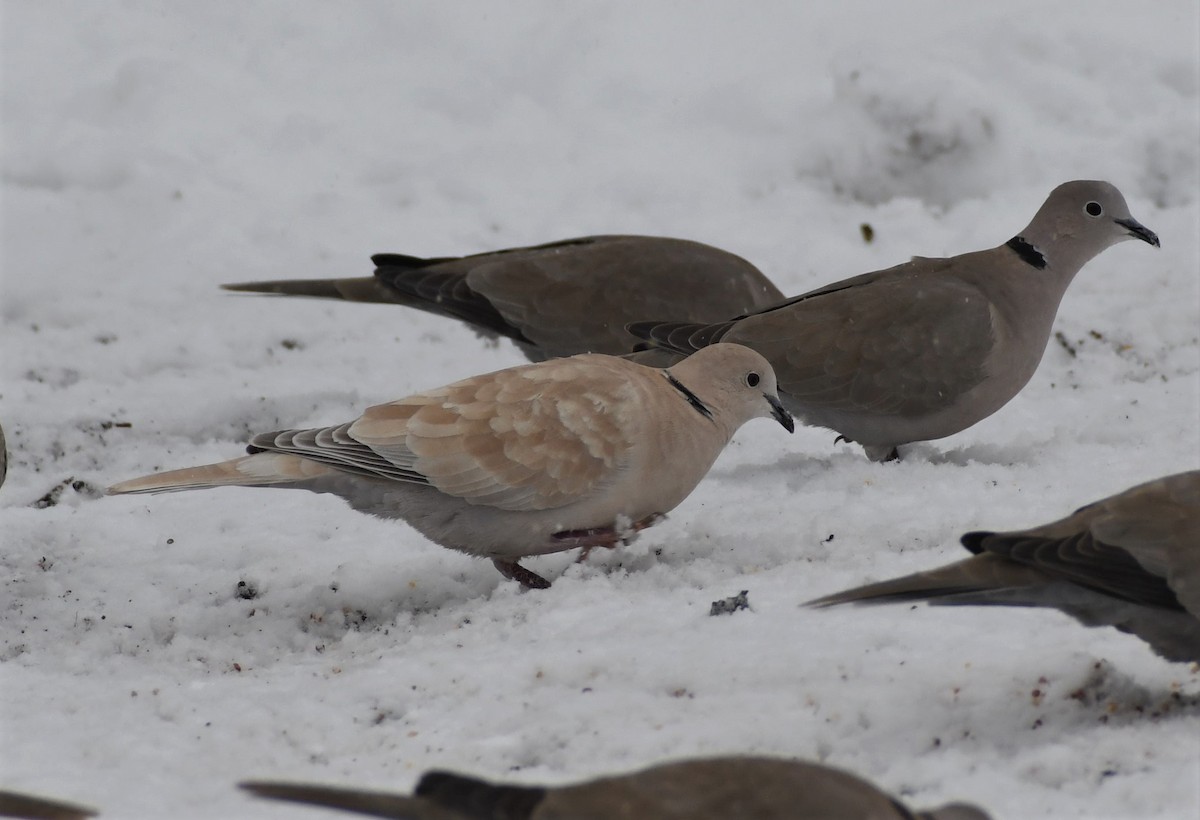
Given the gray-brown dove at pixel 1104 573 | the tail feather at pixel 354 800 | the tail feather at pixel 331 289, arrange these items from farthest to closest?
the tail feather at pixel 331 289
the gray-brown dove at pixel 1104 573
the tail feather at pixel 354 800

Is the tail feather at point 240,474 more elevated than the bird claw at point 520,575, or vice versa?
the tail feather at point 240,474

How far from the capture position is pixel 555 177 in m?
7.72

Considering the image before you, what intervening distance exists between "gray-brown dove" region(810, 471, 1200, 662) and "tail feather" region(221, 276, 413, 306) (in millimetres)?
3400

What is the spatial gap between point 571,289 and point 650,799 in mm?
3712

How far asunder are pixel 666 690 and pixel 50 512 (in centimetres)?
245

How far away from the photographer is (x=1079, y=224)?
17.2ft

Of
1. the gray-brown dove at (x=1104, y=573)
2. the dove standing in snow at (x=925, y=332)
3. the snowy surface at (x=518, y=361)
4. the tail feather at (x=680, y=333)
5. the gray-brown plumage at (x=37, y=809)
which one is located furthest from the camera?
the tail feather at (x=680, y=333)

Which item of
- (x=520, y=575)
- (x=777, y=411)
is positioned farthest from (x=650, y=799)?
(x=777, y=411)

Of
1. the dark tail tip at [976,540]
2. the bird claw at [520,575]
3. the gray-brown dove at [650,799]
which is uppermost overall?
the bird claw at [520,575]

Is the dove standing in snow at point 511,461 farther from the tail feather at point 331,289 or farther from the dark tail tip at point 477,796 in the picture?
the tail feather at point 331,289

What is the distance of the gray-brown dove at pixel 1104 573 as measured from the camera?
279 cm

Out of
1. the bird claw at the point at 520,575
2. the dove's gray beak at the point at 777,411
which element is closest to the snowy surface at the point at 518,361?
the bird claw at the point at 520,575

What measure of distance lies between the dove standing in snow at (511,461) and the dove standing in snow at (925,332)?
111 cm

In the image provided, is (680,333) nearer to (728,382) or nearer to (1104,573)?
(728,382)
